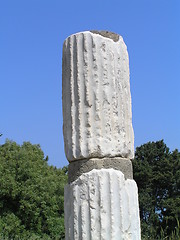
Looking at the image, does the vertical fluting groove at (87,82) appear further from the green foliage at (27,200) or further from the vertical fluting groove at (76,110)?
the green foliage at (27,200)

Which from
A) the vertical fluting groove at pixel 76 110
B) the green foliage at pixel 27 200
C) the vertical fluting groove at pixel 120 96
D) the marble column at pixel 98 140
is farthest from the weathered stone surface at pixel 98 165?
the green foliage at pixel 27 200

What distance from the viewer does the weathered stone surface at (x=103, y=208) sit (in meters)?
4.33

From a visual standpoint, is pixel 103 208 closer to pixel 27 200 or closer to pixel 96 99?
pixel 96 99

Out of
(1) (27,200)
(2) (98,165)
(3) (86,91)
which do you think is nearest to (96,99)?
(3) (86,91)

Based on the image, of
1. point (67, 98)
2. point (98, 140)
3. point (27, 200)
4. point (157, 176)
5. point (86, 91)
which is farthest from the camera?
point (157, 176)

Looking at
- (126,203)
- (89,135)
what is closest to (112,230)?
(126,203)

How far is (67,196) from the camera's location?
→ 15.4 ft

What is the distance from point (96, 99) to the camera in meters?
4.57

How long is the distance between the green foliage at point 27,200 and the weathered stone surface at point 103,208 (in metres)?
18.1

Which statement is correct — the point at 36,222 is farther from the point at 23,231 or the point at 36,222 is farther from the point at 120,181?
the point at 120,181

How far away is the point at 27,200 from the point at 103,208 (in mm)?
19069

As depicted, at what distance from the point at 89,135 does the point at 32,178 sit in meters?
19.2

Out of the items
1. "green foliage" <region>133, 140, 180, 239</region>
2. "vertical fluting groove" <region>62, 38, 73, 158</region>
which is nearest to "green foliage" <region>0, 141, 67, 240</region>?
"green foliage" <region>133, 140, 180, 239</region>

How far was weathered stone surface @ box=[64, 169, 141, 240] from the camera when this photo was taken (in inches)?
171
